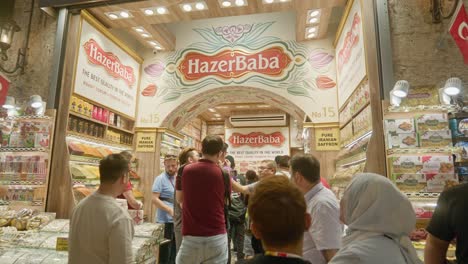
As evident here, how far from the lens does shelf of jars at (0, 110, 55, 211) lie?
13.1 feet

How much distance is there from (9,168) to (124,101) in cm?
225

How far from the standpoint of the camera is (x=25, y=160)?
4043mm

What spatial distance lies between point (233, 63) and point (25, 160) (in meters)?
3.77

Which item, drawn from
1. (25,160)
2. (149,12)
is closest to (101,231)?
(25,160)

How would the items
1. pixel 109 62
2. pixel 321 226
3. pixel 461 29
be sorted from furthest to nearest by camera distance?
pixel 109 62
pixel 461 29
pixel 321 226

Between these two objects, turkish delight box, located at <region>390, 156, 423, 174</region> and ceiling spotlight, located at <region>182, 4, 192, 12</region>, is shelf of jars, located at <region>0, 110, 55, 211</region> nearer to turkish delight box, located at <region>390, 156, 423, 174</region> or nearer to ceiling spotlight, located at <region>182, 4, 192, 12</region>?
ceiling spotlight, located at <region>182, 4, 192, 12</region>

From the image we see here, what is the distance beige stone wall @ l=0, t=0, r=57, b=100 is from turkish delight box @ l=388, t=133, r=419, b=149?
4.52 metres

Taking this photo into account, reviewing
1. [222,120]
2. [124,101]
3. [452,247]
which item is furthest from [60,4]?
[222,120]

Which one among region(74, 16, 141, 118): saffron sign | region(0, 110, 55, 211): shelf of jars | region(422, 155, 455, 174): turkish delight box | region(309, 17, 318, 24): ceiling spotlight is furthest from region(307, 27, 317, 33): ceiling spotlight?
region(0, 110, 55, 211): shelf of jars

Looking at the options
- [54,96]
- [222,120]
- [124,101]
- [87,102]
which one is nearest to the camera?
[54,96]

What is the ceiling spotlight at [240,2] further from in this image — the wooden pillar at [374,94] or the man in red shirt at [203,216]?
the man in red shirt at [203,216]

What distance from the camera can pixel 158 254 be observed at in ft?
10.8

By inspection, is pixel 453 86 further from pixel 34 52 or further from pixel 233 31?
pixel 34 52

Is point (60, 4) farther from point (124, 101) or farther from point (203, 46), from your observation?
point (203, 46)
